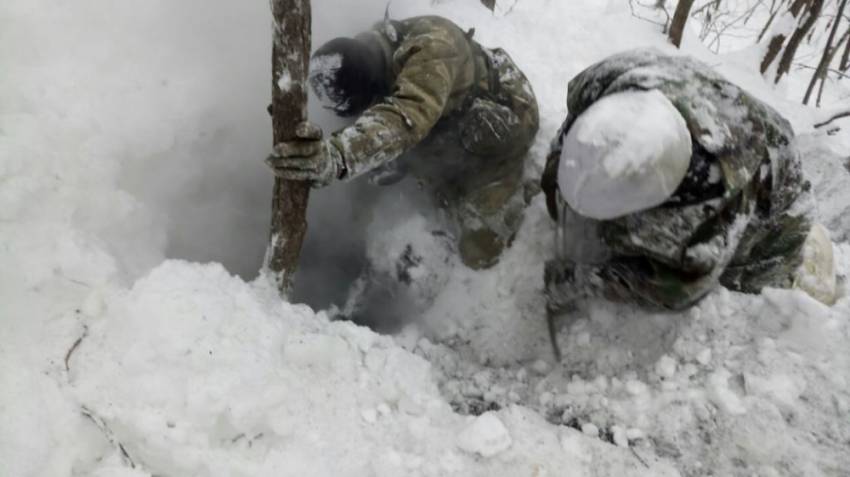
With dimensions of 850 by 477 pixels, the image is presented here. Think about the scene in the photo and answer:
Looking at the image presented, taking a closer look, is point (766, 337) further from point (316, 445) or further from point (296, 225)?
point (296, 225)

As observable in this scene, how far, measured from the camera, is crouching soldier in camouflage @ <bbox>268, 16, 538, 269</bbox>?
70.5 inches

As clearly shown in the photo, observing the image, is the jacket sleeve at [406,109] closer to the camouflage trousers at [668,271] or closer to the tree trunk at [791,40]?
the camouflage trousers at [668,271]

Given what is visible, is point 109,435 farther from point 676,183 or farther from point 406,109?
point 676,183

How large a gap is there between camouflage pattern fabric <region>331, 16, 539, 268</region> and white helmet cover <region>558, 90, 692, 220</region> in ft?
2.08

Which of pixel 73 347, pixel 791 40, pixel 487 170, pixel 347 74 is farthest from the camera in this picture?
pixel 791 40

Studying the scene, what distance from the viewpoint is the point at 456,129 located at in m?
2.46

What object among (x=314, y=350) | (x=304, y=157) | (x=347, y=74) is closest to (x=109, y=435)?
(x=314, y=350)

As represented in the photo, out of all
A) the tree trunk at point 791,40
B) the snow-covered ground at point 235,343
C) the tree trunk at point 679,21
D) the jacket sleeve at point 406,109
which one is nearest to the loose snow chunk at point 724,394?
the snow-covered ground at point 235,343

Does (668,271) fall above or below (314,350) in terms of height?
above

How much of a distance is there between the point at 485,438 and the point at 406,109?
1.13m

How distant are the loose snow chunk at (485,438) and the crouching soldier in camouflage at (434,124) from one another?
2.90ft

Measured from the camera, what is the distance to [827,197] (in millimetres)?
3275

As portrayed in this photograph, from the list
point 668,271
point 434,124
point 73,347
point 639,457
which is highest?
point 434,124

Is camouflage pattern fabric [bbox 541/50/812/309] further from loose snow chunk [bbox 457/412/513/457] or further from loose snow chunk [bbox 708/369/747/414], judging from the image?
loose snow chunk [bbox 457/412/513/457]
